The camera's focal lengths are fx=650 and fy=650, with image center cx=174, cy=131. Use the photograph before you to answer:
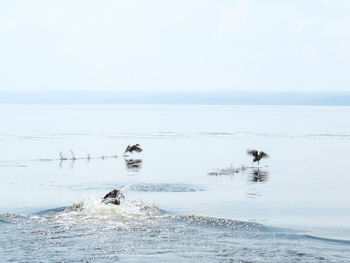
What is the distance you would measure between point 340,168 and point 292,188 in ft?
33.4

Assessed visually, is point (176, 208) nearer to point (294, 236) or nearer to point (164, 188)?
point (164, 188)

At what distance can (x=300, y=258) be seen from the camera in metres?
15.0

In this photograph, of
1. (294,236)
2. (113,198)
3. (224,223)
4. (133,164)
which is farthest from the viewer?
(133,164)

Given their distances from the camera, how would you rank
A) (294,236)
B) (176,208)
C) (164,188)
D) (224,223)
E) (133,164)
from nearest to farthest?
(294,236) < (224,223) < (176,208) < (164,188) < (133,164)

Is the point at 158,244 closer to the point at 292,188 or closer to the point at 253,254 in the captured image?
the point at 253,254

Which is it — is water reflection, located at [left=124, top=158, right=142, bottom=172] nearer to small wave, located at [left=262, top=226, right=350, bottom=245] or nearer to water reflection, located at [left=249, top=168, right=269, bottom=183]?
water reflection, located at [left=249, top=168, right=269, bottom=183]

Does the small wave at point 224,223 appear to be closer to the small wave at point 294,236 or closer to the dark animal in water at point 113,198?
the small wave at point 294,236

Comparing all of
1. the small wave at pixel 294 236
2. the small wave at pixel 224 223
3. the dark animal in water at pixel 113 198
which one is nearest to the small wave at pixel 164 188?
the dark animal in water at pixel 113 198

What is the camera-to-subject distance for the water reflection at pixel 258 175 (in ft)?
107

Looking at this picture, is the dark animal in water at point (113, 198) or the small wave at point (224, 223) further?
the dark animal in water at point (113, 198)

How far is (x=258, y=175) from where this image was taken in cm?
3475

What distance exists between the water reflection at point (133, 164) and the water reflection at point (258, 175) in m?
6.66

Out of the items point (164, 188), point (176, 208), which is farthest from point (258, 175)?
point (176, 208)

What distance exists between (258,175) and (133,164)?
9426mm
